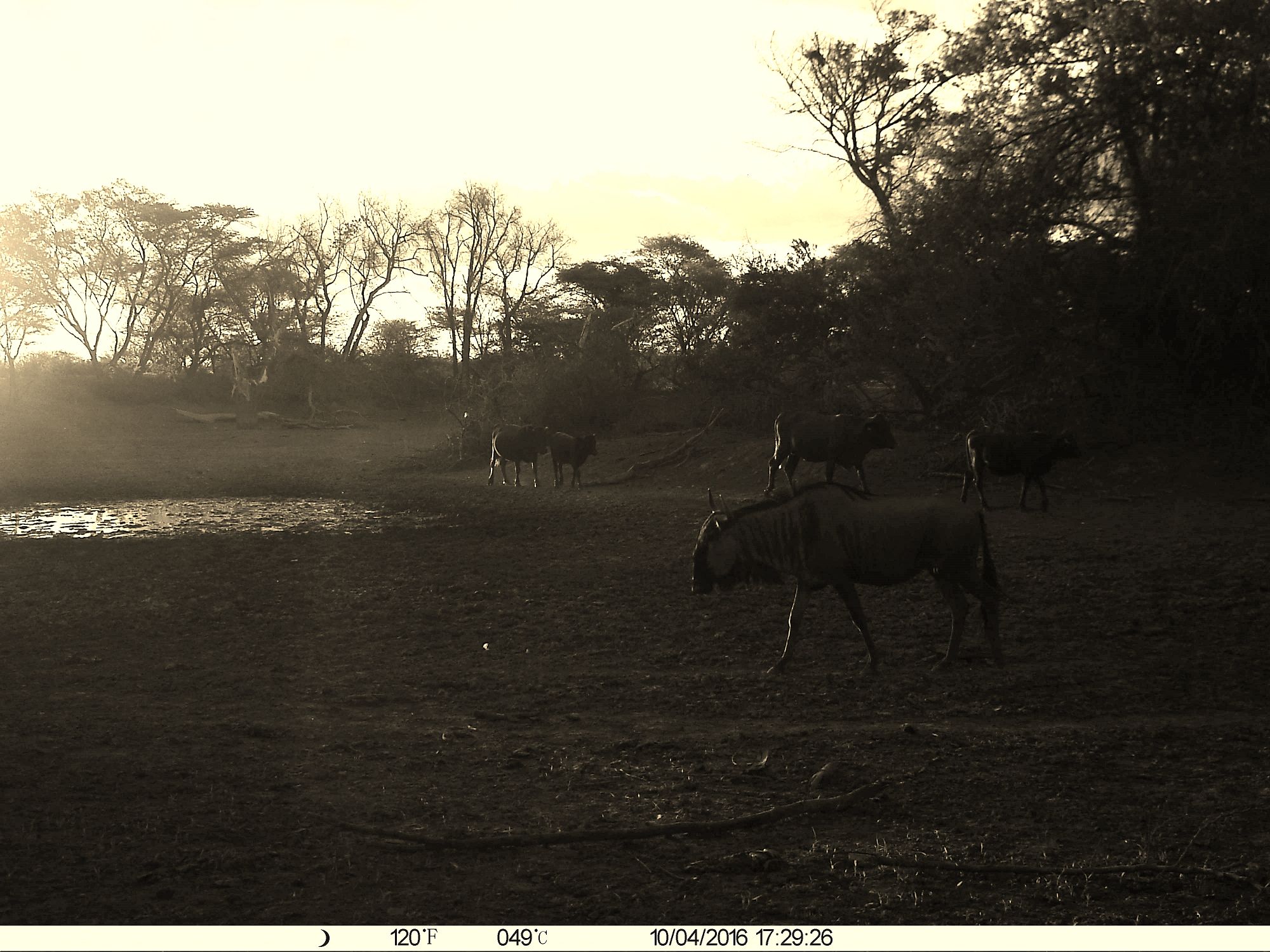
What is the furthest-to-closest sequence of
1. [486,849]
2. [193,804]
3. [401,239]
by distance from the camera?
[401,239], [193,804], [486,849]

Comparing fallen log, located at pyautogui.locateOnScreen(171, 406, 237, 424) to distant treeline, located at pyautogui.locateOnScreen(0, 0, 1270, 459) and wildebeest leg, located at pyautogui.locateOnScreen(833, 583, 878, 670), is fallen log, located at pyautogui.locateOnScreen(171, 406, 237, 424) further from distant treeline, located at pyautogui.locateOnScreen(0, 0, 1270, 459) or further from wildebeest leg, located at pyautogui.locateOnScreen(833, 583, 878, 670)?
wildebeest leg, located at pyautogui.locateOnScreen(833, 583, 878, 670)

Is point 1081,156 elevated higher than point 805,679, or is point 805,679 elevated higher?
point 1081,156

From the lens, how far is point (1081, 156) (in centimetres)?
1811

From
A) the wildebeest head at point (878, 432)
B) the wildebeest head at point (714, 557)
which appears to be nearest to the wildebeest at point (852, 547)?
the wildebeest head at point (714, 557)

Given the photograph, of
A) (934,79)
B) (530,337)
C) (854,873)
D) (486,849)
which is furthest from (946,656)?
(530,337)

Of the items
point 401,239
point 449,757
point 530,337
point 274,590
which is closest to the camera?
point 449,757

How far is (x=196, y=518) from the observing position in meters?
15.6

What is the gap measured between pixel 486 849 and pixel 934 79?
84.8 ft

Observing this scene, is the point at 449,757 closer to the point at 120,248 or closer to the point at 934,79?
the point at 934,79

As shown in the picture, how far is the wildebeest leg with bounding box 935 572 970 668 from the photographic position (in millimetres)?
8102

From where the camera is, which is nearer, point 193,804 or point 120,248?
point 193,804

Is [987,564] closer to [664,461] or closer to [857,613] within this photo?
[857,613]

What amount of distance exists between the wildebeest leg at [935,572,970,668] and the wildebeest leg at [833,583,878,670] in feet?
1.56

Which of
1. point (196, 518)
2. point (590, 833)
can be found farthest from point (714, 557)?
point (196, 518)
